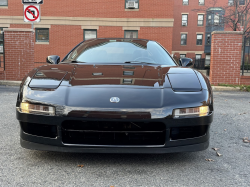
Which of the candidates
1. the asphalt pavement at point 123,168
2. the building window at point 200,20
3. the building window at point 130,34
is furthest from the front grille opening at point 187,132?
the building window at point 200,20

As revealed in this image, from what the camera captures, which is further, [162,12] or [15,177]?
[162,12]

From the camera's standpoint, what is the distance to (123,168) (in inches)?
96.1

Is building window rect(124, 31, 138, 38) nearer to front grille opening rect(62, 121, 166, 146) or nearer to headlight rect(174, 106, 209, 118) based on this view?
headlight rect(174, 106, 209, 118)

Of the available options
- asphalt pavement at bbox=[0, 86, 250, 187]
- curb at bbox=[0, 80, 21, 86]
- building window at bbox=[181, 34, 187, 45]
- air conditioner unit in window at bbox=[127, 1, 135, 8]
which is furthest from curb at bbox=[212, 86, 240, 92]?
building window at bbox=[181, 34, 187, 45]

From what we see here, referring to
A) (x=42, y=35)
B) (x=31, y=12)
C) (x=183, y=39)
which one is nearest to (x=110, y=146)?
(x=31, y=12)

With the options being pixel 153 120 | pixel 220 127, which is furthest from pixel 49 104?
pixel 220 127

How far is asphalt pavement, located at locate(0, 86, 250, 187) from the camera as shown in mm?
2188

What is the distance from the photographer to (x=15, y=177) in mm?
2246

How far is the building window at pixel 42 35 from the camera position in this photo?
63.1 ft

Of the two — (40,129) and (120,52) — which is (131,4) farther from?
(40,129)

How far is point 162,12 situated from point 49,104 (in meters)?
17.3

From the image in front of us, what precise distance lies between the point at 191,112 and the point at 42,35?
61.3 feet

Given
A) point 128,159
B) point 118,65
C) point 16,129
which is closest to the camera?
point 128,159

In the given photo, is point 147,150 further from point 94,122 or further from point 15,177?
point 15,177
